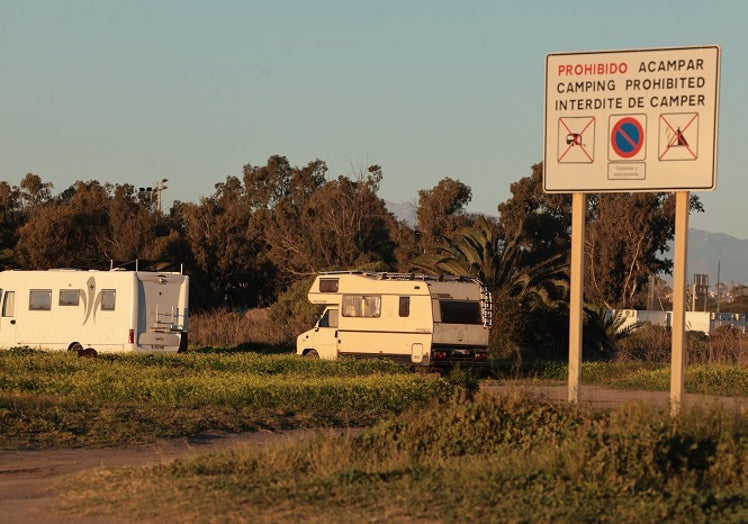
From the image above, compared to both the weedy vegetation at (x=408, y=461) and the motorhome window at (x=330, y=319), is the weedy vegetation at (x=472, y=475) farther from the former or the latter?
the motorhome window at (x=330, y=319)

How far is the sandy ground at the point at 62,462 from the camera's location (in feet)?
32.0

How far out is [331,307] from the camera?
31.4m

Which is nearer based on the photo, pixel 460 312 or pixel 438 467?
pixel 438 467

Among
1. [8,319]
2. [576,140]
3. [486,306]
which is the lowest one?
[8,319]

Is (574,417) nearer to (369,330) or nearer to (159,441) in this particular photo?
(159,441)

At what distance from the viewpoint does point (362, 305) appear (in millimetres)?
30484

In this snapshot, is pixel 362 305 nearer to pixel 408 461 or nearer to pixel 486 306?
pixel 486 306

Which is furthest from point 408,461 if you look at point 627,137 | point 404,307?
point 404,307

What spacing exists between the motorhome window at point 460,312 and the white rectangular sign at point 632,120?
15.2m

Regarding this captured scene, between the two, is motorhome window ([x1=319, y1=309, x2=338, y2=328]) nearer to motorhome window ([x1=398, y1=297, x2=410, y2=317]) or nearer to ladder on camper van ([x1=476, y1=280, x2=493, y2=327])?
motorhome window ([x1=398, y1=297, x2=410, y2=317])

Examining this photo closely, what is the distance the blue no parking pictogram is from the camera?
14055 mm

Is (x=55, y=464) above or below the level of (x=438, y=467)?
below

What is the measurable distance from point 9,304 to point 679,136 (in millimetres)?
24790

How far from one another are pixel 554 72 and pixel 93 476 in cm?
763
